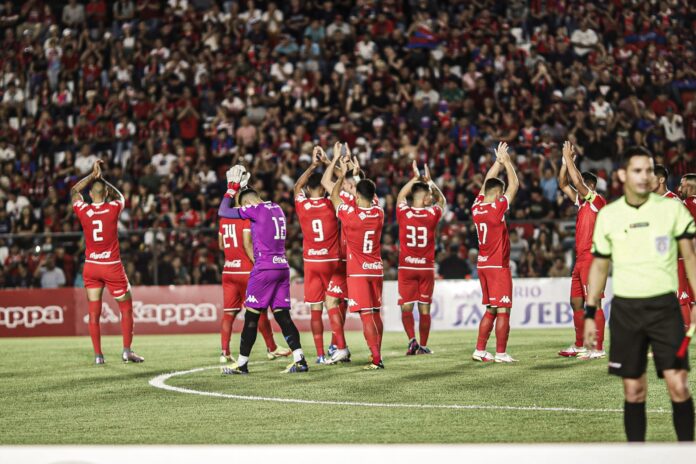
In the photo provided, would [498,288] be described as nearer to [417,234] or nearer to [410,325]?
[417,234]

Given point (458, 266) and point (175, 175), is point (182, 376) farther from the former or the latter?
point (175, 175)

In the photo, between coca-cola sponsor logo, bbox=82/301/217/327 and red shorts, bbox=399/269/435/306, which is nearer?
red shorts, bbox=399/269/435/306

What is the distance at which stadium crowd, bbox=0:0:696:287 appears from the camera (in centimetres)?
2289

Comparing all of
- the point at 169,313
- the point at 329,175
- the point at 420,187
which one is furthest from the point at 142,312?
the point at 329,175

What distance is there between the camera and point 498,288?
14.4 meters

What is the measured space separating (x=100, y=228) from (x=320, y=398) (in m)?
5.84

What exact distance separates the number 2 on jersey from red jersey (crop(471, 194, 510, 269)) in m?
3.41

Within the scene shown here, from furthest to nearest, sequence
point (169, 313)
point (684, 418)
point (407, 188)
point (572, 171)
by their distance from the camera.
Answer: point (169, 313) < point (407, 188) < point (572, 171) < point (684, 418)

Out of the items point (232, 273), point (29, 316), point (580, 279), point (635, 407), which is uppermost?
point (232, 273)

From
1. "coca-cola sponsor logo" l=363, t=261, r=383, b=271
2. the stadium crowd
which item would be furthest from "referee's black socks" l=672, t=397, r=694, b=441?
the stadium crowd

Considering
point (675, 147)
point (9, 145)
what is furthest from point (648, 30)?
point (9, 145)

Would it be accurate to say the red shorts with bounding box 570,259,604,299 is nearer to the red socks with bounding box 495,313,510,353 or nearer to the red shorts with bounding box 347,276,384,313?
the red socks with bounding box 495,313,510,353

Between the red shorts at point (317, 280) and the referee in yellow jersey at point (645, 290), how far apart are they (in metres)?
7.71

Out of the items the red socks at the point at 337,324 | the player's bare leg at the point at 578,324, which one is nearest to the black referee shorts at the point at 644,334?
the red socks at the point at 337,324
